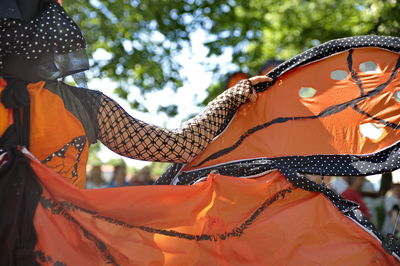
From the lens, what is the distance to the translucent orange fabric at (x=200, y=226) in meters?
1.73

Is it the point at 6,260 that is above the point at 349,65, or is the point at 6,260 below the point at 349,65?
below

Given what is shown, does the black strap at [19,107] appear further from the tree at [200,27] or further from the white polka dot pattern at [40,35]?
the tree at [200,27]

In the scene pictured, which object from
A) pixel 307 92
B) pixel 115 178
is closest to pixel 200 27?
pixel 115 178

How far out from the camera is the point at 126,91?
31.7 feet

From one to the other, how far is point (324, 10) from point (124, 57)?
12.0 feet

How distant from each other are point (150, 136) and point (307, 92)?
1012 millimetres

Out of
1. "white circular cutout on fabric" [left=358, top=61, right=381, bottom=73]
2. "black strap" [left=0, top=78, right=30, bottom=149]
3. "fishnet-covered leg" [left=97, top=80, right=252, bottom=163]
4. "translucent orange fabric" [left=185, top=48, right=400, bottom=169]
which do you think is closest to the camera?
"black strap" [left=0, top=78, right=30, bottom=149]

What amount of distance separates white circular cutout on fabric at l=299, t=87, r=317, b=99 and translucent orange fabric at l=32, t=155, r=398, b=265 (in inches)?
20.3

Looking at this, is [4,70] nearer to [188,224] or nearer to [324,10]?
[188,224]

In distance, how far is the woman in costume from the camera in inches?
66.7

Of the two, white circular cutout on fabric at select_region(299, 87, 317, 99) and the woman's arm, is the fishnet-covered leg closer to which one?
the woman's arm

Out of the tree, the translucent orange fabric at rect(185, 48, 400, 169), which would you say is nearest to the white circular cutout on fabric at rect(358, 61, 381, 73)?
the translucent orange fabric at rect(185, 48, 400, 169)

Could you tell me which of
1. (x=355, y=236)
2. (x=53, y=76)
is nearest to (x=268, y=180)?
(x=355, y=236)

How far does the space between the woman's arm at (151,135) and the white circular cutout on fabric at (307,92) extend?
1.83ft
